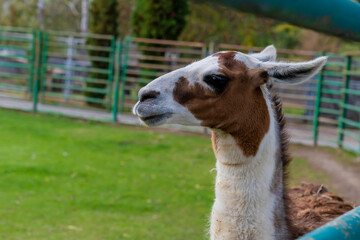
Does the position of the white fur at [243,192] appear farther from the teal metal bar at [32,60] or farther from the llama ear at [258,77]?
the teal metal bar at [32,60]

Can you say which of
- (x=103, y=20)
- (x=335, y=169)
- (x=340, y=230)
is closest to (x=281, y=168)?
(x=340, y=230)

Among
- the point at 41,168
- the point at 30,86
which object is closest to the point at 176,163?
the point at 41,168

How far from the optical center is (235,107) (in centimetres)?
241

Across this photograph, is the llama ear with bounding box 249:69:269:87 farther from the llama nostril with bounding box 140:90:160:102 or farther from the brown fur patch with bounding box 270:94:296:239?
the llama nostril with bounding box 140:90:160:102

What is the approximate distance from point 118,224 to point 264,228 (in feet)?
11.4

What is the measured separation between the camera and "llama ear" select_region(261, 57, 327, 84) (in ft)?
6.79

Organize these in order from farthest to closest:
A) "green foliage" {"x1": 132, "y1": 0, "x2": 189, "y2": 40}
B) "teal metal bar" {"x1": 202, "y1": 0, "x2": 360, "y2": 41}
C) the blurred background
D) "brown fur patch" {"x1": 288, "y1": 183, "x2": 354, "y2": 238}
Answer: "green foliage" {"x1": 132, "y1": 0, "x2": 189, "y2": 40}
the blurred background
"brown fur patch" {"x1": 288, "y1": 183, "x2": 354, "y2": 238}
"teal metal bar" {"x1": 202, "y1": 0, "x2": 360, "y2": 41}

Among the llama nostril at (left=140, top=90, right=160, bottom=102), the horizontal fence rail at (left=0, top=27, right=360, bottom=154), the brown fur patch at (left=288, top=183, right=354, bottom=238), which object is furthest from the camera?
the horizontal fence rail at (left=0, top=27, right=360, bottom=154)

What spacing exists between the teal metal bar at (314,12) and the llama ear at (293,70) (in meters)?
1.10

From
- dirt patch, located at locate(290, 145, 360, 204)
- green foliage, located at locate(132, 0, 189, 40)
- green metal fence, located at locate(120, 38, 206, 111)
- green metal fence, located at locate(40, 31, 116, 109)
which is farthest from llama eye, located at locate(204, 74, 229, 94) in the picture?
green foliage, located at locate(132, 0, 189, 40)

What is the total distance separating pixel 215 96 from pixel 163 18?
11738mm

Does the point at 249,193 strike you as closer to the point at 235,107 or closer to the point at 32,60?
the point at 235,107

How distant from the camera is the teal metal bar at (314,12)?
2.33 feet

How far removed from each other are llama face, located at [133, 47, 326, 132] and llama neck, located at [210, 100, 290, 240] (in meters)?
0.10
